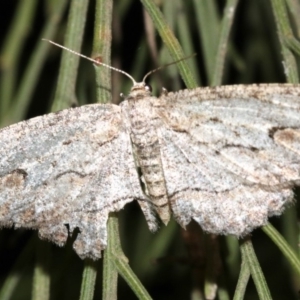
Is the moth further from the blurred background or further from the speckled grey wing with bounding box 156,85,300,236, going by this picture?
the blurred background

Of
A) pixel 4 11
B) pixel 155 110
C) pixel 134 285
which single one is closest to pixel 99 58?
pixel 155 110

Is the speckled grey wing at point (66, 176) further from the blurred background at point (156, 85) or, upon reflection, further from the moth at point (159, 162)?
the blurred background at point (156, 85)

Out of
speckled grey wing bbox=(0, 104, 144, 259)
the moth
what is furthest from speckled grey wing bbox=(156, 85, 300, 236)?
speckled grey wing bbox=(0, 104, 144, 259)

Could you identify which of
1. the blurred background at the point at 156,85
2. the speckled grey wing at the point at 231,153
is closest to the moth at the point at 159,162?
the speckled grey wing at the point at 231,153

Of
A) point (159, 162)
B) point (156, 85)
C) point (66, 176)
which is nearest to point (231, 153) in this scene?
point (159, 162)

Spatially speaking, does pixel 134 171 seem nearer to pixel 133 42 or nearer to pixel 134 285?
pixel 134 285

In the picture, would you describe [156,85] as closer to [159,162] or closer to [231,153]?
[159,162]
